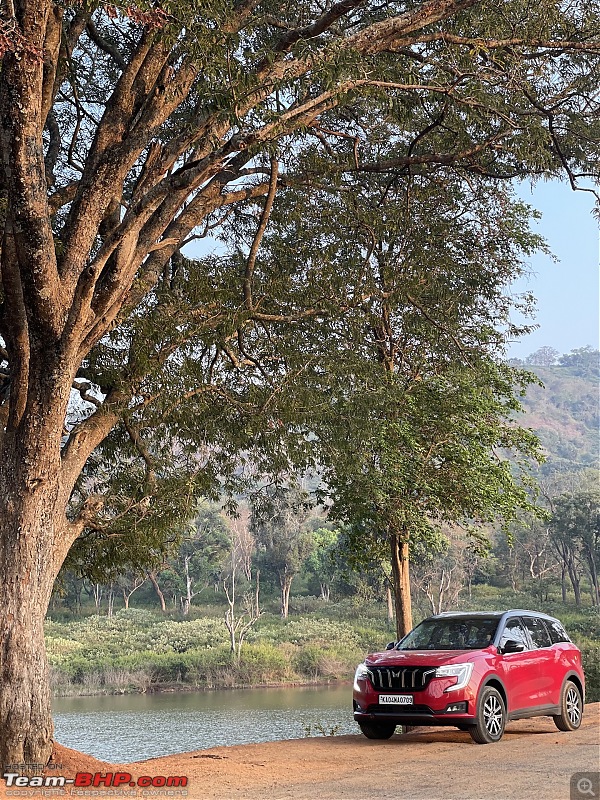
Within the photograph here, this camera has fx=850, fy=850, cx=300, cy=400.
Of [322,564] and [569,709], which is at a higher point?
[322,564]

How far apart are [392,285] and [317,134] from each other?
2666 millimetres

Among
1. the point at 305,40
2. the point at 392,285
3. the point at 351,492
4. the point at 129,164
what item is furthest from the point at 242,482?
the point at 305,40

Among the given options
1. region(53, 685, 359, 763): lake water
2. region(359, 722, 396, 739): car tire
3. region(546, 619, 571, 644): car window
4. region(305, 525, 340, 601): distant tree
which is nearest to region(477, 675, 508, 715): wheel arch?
region(359, 722, 396, 739): car tire

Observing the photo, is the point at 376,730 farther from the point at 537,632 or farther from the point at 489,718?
the point at 537,632

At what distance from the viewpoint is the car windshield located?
37.3ft

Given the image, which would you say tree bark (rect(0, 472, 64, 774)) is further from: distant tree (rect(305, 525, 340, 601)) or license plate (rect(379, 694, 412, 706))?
distant tree (rect(305, 525, 340, 601))

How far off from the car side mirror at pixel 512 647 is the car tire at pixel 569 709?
1183mm

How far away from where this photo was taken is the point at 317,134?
12.7m

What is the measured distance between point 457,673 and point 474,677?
0.22m

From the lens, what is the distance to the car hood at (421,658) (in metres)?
10.5

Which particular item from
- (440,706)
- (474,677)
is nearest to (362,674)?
(440,706)

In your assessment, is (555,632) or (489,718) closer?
(489,718)

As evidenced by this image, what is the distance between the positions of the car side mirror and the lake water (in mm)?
12197

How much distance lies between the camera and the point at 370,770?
29.5 feet
